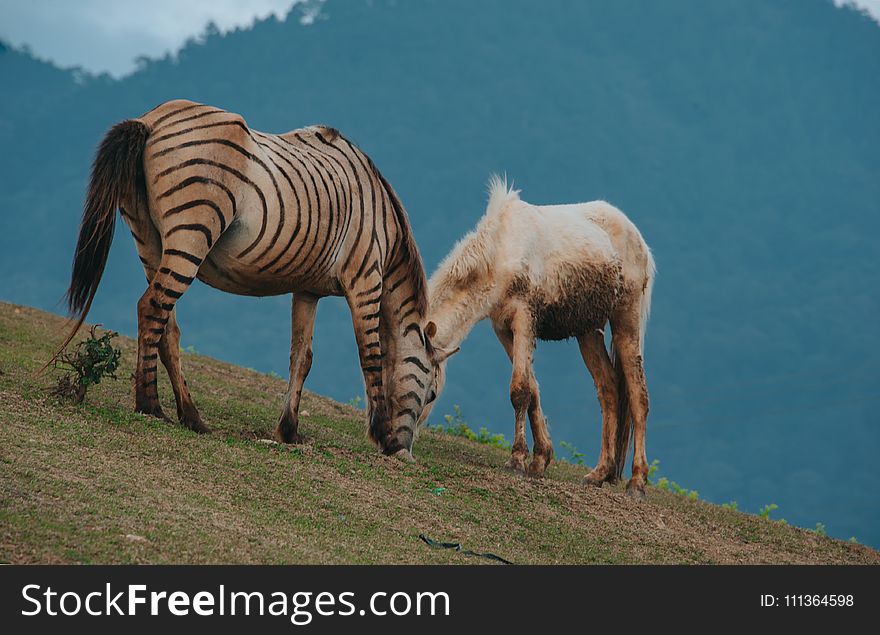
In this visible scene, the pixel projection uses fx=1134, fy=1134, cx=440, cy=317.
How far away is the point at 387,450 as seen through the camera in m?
10.8

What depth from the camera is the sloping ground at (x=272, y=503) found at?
22.1 feet

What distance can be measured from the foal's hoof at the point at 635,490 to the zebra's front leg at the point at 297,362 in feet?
11.5

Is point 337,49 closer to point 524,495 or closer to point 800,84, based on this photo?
point 800,84

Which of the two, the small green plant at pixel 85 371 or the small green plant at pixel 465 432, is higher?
the small green plant at pixel 465 432

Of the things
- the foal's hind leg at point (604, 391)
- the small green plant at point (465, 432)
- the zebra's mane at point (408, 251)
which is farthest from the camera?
the small green plant at point (465, 432)

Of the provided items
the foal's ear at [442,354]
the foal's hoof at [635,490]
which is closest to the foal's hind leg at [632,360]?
the foal's hoof at [635,490]

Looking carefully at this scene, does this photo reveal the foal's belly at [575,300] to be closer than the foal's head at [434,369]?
No

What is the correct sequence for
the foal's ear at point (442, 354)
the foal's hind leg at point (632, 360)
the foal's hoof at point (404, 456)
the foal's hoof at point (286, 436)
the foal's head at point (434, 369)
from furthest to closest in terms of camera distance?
1. the foal's hind leg at point (632, 360)
2. the foal's ear at point (442, 354)
3. the foal's head at point (434, 369)
4. the foal's hoof at point (404, 456)
5. the foal's hoof at point (286, 436)

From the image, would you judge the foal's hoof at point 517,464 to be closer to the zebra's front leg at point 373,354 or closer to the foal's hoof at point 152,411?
the zebra's front leg at point 373,354

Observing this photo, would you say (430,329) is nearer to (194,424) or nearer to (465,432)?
(194,424)

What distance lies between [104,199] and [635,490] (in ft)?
20.0

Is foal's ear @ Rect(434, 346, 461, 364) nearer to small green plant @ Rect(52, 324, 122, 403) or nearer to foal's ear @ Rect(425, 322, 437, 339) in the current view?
foal's ear @ Rect(425, 322, 437, 339)

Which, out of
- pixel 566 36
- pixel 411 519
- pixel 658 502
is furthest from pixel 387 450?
pixel 566 36

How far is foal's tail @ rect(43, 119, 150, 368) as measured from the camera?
9.04m
